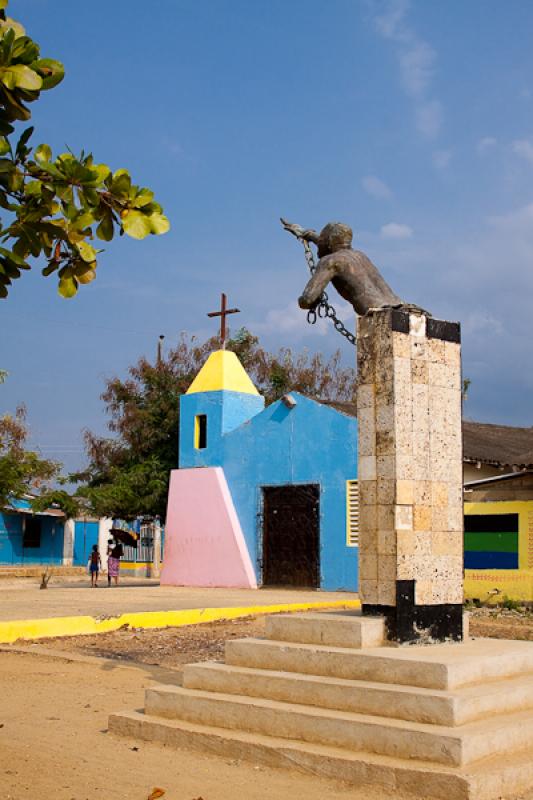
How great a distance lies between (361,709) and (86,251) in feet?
11.0

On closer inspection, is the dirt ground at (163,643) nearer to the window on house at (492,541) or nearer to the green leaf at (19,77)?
the window on house at (492,541)

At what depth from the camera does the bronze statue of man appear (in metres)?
7.67

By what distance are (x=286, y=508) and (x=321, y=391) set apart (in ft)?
61.4

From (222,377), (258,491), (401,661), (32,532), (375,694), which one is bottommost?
(375,694)

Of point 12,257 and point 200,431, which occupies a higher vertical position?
point 200,431

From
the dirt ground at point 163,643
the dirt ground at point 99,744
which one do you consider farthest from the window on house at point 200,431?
the dirt ground at point 99,744

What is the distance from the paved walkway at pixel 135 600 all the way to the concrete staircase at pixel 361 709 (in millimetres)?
6608

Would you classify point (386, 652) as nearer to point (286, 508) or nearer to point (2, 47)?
point (2, 47)

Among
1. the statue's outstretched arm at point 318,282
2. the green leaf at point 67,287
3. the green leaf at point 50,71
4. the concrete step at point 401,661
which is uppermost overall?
the statue's outstretched arm at point 318,282

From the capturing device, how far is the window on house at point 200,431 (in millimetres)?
23344

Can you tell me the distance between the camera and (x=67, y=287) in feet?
13.5

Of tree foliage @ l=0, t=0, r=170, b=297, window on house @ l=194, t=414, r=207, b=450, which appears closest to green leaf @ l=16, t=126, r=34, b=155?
tree foliage @ l=0, t=0, r=170, b=297

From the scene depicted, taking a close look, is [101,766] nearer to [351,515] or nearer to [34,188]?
[34,188]

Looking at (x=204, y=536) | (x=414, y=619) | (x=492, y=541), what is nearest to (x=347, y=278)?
(x=414, y=619)
